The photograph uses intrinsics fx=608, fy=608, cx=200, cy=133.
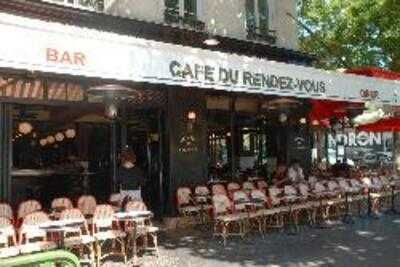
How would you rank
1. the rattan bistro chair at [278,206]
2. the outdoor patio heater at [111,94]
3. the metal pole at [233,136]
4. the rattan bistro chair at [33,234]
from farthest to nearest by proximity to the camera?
the metal pole at [233,136] → the rattan bistro chair at [278,206] → the outdoor patio heater at [111,94] → the rattan bistro chair at [33,234]

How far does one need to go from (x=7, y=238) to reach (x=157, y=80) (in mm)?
3426

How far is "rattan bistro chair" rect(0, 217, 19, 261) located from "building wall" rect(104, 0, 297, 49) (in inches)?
265

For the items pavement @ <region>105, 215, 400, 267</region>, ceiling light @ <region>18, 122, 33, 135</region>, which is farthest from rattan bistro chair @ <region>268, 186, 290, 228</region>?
ceiling light @ <region>18, 122, 33, 135</region>

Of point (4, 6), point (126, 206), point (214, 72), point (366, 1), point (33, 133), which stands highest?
point (366, 1)

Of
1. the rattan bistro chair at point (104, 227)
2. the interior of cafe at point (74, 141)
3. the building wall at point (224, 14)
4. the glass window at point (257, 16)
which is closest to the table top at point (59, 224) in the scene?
the rattan bistro chair at point (104, 227)

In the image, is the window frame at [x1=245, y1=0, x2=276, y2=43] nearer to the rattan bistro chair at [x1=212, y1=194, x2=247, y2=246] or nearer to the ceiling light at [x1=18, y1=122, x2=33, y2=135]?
the rattan bistro chair at [x1=212, y1=194, x2=247, y2=246]

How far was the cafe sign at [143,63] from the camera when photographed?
8148 mm

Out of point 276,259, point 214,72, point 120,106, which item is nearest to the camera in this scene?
point 276,259

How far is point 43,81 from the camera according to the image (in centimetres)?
1240

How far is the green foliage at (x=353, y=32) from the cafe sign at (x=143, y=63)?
8.75 m

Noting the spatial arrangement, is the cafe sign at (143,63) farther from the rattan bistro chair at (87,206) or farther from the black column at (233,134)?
the black column at (233,134)

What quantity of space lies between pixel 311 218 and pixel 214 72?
18.0ft

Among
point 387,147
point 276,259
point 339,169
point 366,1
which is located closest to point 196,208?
point 276,259

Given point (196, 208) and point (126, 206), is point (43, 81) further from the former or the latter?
point (196, 208)
